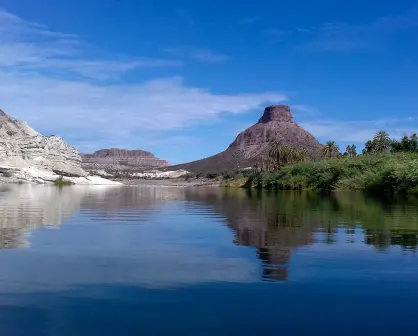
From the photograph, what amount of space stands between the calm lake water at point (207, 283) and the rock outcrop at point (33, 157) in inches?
3311

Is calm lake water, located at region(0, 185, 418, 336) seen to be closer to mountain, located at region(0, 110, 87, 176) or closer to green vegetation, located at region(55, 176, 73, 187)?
green vegetation, located at region(55, 176, 73, 187)

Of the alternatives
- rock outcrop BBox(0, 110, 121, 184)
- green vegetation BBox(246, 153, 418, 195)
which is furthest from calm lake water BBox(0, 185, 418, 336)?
rock outcrop BBox(0, 110, 121, 184)

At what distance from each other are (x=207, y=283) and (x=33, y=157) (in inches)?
4400

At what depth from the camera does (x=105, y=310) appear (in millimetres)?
7328

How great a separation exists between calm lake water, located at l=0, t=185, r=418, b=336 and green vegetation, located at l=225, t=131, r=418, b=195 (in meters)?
45.0

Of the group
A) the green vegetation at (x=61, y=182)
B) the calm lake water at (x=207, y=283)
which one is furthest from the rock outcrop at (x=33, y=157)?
the calm lake water at (x=207, y=283)

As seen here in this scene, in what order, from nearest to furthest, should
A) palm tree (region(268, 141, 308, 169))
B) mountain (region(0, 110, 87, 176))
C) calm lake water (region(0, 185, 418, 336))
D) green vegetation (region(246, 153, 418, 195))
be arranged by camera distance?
calm lake water (region(0, 185, 418, 336))
green vegetation (region(246, 153, 418, 195))
mountain (region(0, 110, 87, 176))
palm tree (region(268, 141, 308, 169))

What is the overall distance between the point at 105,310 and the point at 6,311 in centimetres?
142

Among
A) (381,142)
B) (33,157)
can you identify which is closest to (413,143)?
(381,142)

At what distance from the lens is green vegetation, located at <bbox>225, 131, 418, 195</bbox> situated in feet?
195

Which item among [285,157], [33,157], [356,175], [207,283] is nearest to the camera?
[207,283]

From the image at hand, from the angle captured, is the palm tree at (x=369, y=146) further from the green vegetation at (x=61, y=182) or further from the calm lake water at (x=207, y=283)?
the calm lake water at (x=207, y=283)

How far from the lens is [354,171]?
77.3 metres

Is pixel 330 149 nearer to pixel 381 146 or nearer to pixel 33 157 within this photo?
pixel 381 146
